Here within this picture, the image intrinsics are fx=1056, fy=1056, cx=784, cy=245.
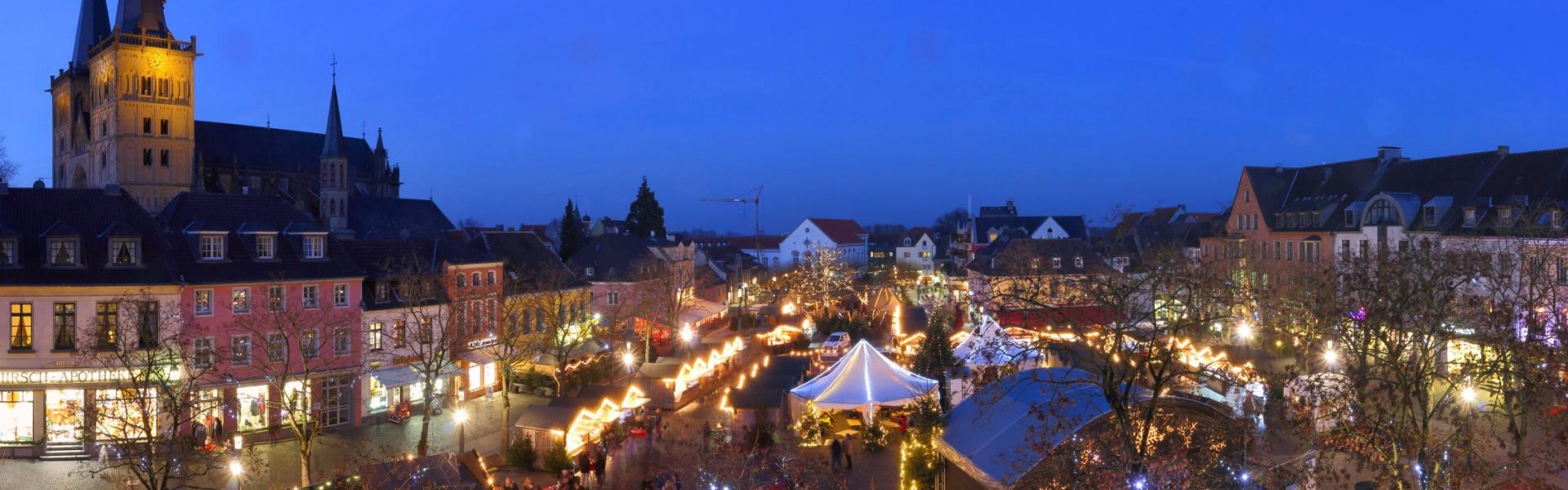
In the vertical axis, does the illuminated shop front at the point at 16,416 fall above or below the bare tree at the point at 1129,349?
below

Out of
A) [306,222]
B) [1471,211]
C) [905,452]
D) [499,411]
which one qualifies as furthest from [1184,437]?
[1471,211]

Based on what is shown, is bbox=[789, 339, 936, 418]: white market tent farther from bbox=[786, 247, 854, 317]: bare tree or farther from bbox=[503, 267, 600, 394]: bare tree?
bbox=[786, 247, 854, 317]: bare tree

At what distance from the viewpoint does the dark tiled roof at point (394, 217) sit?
219ft

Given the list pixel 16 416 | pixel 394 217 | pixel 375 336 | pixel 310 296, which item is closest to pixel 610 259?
pixel 394 217

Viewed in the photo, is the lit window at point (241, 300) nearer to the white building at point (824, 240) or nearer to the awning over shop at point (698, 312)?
the awning over shop at point (698, 312)

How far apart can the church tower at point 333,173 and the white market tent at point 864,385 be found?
176 ft

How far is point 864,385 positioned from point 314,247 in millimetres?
17282

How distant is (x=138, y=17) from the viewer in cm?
7119

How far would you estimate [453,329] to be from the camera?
33875 mm

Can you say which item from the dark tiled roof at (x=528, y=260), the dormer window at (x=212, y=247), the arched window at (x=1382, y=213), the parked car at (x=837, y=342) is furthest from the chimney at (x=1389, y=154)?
the dormer window at (x=212, y=247)

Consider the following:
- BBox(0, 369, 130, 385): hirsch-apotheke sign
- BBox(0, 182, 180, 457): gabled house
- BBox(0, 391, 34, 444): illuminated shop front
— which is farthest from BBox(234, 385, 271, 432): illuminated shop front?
BBox(0, 391, 34, 444): illuminated shop front

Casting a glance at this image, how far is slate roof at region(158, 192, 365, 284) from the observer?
96.2 ft

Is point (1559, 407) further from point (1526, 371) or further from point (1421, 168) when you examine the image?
point (1421, 168)

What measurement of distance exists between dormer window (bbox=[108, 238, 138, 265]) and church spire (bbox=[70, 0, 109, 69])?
59182 mm
